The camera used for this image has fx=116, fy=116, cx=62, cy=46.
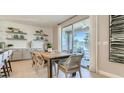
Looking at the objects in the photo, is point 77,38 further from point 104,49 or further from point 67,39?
point 104,49

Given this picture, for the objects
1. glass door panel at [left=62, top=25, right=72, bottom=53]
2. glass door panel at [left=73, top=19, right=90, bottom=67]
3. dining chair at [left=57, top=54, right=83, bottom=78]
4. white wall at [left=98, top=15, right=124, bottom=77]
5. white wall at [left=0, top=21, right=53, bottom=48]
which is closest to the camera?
dining chair at [left=57, top=54, right=83, bottom=78]

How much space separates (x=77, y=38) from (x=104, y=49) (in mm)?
1629

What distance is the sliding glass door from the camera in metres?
3.94

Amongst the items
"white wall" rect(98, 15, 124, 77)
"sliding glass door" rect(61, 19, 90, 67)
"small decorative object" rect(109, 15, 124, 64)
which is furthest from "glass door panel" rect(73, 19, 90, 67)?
"small decorative object" rect(109, 15, 124, 64)

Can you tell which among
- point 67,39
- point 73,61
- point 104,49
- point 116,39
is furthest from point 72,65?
point 67,39

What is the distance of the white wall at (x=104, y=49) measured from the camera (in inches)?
113

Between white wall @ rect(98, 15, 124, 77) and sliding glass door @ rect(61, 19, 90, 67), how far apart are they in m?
0.59

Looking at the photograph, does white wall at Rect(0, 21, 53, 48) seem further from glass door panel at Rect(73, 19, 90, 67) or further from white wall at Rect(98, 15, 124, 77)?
white wall at Rect(98, 15, 124, 77)

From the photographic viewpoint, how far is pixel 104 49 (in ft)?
10.1

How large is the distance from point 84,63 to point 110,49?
3.64 ft

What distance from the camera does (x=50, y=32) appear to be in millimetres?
4398

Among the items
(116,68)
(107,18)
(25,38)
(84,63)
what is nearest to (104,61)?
(116,68)
